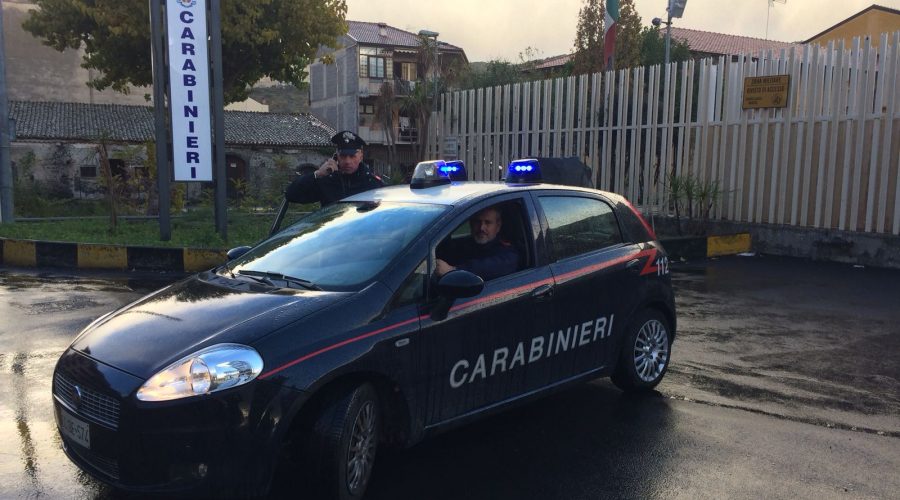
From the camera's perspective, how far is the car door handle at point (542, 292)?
3.94 metres

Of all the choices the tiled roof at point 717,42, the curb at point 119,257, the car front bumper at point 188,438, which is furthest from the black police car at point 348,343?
the tiled roof at point 717,42

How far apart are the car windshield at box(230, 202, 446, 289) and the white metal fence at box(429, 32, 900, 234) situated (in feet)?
A: 31.9

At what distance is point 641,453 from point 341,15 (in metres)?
18.0

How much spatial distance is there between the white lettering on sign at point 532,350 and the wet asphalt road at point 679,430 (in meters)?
0.46

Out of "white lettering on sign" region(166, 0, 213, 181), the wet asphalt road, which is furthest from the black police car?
"white lettering on sign" region(166, 0, 213, 181)

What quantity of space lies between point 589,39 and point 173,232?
3039 cm

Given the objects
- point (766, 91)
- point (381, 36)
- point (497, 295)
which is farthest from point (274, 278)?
point (381, 36)

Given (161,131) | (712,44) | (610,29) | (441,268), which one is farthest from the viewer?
(712,44)

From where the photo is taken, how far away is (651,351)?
489cm

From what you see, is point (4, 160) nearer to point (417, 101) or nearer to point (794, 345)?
point (794, 345)

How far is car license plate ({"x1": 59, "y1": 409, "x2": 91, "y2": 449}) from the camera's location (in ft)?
9.64

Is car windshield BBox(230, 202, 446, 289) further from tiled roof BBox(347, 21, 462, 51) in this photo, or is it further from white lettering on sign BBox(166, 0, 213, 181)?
tiled roof BBox(347, 21, 462, 51)

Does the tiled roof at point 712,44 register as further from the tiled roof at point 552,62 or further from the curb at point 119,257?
the curb at point 119,257

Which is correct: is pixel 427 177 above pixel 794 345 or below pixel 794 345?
above
